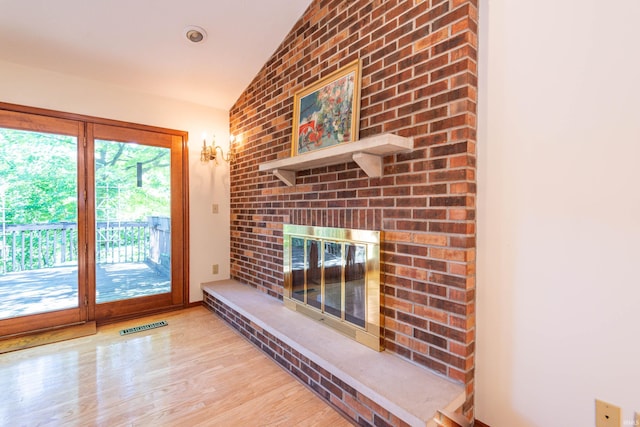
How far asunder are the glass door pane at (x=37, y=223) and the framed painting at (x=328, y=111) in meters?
2.16

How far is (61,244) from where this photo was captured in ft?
8.89

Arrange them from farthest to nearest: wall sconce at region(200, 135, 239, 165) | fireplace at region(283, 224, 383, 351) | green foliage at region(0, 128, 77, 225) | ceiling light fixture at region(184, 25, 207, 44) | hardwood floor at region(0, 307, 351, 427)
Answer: wall sconce at region(200, 135, 239, 165) < green foliage at region(0, 128, 77, 225) < ceiling light fixture at region(184, 25, 207, 44) < fireplace at region(283, 224, 383, 351) < hardwood floor at region(0, 307, 351, 427)

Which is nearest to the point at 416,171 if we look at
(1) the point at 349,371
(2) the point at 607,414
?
(1) the point at 349,371

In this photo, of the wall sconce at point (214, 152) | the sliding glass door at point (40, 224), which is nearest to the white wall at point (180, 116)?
the wall sconce at point (214, 152)

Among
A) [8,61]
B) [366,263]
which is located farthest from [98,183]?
[366,263]

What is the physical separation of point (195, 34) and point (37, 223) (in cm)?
218

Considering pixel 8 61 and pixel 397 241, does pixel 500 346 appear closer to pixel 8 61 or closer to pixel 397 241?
pixel 397 241

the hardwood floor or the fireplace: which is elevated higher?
the fireplace

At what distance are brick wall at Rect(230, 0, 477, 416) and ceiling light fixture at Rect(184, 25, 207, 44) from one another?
86 cm

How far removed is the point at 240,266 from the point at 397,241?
2214 mm

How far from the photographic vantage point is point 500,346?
1411 millimetres

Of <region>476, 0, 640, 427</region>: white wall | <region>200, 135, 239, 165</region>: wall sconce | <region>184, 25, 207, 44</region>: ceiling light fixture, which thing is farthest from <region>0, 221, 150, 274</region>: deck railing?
<region>476, 0, 640, 427</region>: white wall

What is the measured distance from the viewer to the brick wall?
1390 mm

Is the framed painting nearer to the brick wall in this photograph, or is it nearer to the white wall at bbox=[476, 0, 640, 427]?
the brick wall
